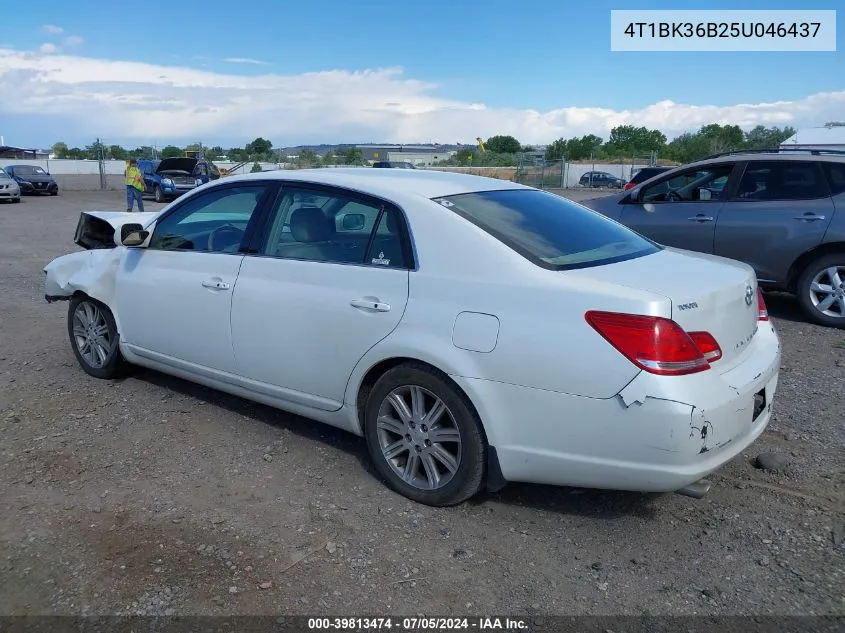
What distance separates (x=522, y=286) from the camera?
3.24 m

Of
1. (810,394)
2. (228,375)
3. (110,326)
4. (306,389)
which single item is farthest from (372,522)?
(810,394)

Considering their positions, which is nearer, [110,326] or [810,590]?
[810,590]

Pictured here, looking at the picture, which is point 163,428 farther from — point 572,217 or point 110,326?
point 572,217

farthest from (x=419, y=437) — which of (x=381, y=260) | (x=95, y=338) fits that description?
(x=95, y=338)

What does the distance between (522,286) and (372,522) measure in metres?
1.32

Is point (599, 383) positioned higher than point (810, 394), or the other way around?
point (599, 383)

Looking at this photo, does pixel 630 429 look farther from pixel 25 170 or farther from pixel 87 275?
pixel 25 170

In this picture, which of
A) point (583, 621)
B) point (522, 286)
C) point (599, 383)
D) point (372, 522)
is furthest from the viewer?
point (372, 522)

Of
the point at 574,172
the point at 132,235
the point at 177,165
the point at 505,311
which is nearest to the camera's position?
the point at 505,311

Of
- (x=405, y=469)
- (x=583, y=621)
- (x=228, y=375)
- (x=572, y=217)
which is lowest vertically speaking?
(x=583, y=621)

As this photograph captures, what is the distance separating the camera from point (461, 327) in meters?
3.34

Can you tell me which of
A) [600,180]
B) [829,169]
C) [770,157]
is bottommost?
[829,169]

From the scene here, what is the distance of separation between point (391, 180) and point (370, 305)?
824 millimetres

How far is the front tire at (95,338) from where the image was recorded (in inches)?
208
